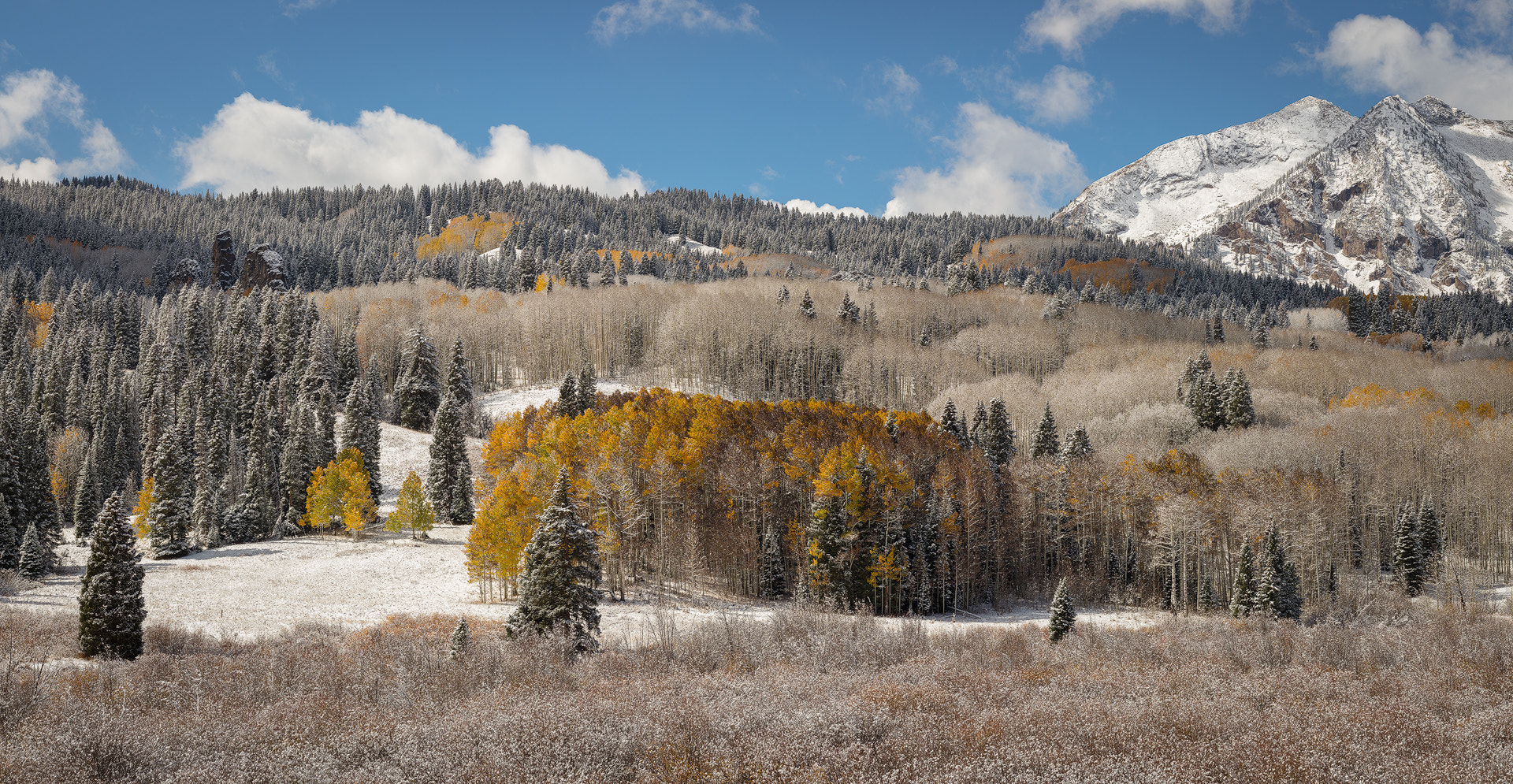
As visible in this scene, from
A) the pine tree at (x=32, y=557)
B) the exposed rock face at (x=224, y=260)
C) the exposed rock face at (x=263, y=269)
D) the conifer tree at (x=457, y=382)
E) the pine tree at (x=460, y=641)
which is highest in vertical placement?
the exposed rock face at (x=224, y=260)

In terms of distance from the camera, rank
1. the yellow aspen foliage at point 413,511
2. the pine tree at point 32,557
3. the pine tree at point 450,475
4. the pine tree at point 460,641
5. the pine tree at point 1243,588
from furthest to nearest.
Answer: the pine tree at point 450,475 < the yellow aspen foliage at point 413,511 < the pine tree at point 1243,588 < the pine tree at point 32,557 < the pine tree at point 460,641

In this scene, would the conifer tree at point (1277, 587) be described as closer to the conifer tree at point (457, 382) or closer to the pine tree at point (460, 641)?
the pine tree at point (460, 641)

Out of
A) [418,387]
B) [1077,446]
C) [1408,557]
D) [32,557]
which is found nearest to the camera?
[32,557]

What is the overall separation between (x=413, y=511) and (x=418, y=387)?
38.1 m

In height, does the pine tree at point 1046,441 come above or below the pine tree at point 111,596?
above

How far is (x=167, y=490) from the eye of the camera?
5766 cm

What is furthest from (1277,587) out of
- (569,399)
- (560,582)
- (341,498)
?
(569,399)

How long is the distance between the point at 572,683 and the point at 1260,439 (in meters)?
85.6

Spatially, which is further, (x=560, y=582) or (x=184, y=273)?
(x=184, y=273)

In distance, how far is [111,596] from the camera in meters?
27.7

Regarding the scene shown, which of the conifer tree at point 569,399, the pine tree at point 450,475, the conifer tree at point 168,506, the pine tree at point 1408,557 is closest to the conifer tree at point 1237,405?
the pine tree at point 1408,557

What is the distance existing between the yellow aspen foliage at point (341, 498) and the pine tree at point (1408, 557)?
3154 inches

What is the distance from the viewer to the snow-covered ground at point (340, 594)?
39250 mm

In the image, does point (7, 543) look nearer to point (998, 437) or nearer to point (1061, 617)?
point (1061, 617)
